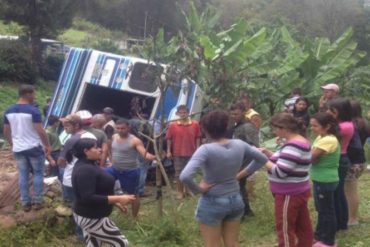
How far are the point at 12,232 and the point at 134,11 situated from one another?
109 feet

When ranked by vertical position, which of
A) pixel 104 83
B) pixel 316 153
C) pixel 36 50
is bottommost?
pixel 316 153

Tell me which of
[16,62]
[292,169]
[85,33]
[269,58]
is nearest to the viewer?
[292,169]

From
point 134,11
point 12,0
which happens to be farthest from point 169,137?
point 134,11

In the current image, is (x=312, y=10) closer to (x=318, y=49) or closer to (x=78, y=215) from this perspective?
(x=318, y=49)

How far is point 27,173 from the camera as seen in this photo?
7.22 meters

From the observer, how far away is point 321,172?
538 centimetres

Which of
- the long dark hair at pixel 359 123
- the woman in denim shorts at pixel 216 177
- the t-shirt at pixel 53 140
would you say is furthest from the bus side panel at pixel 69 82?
the woman in denim shorts at pixel 216 177

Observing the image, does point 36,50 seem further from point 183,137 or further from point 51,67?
point 183,137

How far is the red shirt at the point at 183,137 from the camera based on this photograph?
852 centimetres

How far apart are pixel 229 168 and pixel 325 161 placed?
1.24 m

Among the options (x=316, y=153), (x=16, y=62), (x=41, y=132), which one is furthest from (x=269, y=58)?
(x=16, y=62)

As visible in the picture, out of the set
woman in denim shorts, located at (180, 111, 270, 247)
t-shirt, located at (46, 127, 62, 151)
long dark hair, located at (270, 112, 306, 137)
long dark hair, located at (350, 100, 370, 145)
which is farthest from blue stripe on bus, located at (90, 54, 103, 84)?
woman in denim shorts, located at (180, 111, 270, 247)

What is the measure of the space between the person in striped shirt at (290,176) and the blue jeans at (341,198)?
1100 millimetres

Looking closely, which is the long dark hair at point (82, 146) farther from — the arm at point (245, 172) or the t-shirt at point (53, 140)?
the t-shirt at point (53, 140)
